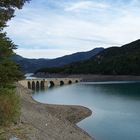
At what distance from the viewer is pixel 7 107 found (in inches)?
1199

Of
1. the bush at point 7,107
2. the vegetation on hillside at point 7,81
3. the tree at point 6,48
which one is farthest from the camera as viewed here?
the bush at point 7,107

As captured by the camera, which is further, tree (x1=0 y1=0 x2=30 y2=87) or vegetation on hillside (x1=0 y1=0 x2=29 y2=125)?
vegetation on hillside (x1=0 y1=0 x2=29 y2=125)

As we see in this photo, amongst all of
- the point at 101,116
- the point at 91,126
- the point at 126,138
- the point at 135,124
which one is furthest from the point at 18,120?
the point at 101,116

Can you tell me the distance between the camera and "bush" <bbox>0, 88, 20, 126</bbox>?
30.0 metres

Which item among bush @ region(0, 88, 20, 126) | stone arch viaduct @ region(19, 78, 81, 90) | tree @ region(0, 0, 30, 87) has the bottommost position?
stone arch viaduct @ region(19, 78, 81, 90)

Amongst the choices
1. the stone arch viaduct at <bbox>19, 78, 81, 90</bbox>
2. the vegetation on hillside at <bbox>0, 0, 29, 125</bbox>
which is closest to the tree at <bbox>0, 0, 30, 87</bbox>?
the vegetation on hillside at <bbox>0, 0, 29, 125</bbox>

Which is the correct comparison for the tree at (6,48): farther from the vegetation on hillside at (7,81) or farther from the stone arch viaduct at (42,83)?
the stone arch viaduct at (42,83)

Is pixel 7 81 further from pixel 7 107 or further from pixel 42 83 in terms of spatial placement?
pixel 42 83

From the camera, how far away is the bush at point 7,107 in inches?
1183

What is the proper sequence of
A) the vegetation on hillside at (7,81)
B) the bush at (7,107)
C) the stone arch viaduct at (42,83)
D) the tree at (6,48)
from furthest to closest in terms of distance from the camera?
the stone arch viaduct at (42,83)
the bush at (7,107)
the vegetation on hillside at (7,81)
the tree at (6,48)

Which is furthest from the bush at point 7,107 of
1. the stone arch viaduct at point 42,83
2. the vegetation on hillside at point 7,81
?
the stone arch viaduct at point 42,83

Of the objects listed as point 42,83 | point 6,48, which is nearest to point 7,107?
point 6,48

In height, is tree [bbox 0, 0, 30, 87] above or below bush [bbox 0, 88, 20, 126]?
above

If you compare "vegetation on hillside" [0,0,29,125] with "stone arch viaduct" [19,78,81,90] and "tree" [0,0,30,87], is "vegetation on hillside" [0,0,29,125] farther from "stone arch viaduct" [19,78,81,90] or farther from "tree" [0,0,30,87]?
"stone arch viaduct" [19,78,81,90]
